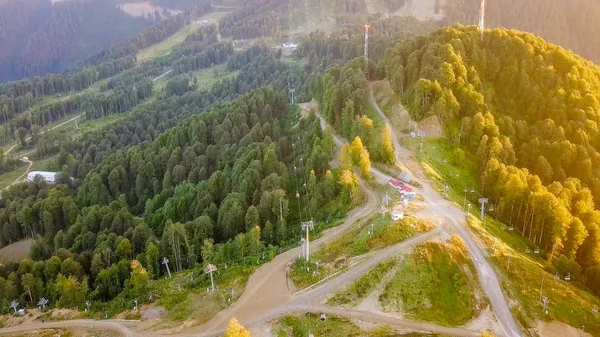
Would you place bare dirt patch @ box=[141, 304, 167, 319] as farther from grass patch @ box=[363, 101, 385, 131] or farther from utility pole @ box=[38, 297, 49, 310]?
grass patch @ box=[363, 101, 385, 131]

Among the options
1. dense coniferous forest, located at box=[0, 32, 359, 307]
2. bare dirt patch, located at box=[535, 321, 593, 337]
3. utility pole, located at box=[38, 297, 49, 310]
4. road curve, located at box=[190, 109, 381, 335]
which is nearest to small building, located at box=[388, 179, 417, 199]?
dense coniferous forest, located at box=[0, 32, 359, 307]

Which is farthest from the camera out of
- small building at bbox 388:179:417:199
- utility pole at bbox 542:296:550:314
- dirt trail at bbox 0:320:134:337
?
small building at bbox 388:179:417:199

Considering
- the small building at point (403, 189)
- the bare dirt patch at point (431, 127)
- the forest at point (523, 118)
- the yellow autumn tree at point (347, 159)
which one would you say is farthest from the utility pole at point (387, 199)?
the bare dirt patch at point (431, 127)

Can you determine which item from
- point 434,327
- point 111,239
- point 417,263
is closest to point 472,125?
point 417,263

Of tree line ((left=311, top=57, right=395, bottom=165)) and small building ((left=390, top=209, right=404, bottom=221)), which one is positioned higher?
tree line ((left=311, top=57, right=395, bottom=165))

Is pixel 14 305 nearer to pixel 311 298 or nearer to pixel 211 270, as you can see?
pixel 211 270

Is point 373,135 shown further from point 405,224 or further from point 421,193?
point 405,224
